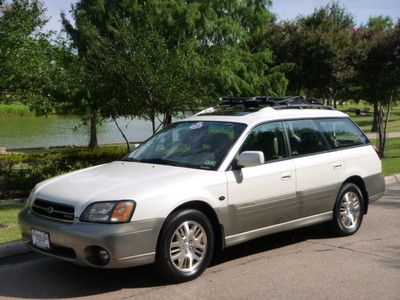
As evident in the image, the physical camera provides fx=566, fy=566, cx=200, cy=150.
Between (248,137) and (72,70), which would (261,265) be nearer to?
(248,137)

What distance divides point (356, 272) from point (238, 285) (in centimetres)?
124

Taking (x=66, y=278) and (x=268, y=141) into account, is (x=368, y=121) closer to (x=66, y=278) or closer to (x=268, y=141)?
(x=268, y=141)

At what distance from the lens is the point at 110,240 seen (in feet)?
15.6

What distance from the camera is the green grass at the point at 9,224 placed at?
6.66 meters

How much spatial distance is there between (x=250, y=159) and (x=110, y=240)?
1.66 m

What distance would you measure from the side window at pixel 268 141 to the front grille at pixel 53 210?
1.95 metres

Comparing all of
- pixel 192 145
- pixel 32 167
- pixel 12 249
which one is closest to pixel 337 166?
pixel 192 145

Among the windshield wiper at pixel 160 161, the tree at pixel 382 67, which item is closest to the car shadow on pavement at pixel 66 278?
the windshield wiper at pixel 160 161

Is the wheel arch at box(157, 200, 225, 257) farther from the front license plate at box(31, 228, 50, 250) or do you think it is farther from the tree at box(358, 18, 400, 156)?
the tree at box(358, 18, 400, 156)

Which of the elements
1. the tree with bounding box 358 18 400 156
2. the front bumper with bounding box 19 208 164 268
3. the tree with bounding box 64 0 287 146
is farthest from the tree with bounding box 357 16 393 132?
the front bumper with bounding box 19 208 164 268

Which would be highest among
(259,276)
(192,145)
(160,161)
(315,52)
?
(315,52)

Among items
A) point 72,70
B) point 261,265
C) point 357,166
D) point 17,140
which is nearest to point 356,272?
point 261,265

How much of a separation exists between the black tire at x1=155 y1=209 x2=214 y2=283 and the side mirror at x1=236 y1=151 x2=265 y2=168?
0.69 m

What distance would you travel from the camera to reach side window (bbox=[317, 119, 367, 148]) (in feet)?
23.1
